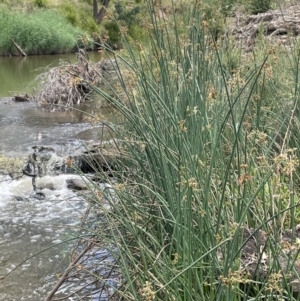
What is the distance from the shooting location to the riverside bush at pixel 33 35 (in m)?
16.0

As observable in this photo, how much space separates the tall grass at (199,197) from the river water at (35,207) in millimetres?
312

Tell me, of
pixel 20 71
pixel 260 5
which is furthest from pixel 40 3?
pixel 260 5

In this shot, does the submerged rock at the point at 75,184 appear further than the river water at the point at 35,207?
Yes

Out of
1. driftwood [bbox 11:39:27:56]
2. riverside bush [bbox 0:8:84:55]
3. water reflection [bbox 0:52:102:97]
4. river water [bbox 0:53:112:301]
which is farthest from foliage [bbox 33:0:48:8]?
river water [bbox 0:53:112:301]

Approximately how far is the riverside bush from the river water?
22.6 feet

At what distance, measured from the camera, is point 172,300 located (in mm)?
1626

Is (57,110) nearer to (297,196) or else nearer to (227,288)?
(297,196)

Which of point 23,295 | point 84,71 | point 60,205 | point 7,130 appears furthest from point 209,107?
point 84,71

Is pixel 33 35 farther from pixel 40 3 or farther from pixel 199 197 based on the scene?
pixel 199 197

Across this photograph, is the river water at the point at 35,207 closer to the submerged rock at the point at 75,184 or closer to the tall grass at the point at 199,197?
the submerged rock at the point at 75,184

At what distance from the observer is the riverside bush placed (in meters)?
16.0

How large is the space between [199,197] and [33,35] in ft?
49.6

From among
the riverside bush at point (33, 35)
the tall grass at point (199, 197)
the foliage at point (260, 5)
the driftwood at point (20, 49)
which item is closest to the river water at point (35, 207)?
the tall grass at point (199, 197)

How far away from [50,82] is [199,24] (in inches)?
248
